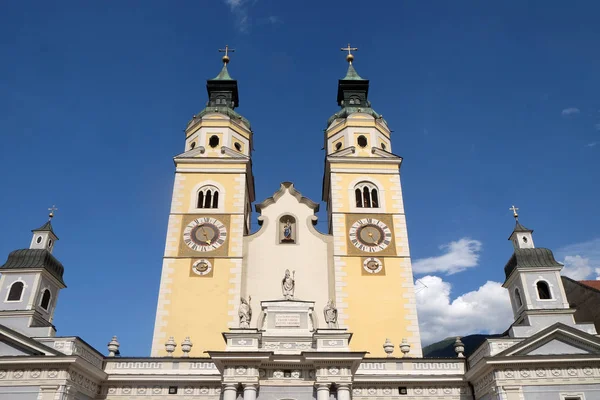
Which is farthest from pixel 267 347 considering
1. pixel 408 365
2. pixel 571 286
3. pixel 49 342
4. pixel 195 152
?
pixel 571 286

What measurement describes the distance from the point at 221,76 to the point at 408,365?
26489 mm

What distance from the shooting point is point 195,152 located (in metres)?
33.9

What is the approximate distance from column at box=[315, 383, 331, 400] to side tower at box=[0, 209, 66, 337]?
1266cm

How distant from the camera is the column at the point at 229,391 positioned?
21.3 m

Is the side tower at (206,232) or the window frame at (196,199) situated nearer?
the side tower at (206,232)

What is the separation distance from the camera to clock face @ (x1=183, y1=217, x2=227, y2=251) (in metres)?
30.2

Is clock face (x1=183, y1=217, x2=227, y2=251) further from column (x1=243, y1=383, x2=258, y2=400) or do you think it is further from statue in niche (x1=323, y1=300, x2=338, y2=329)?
column (x1=243, y1=383, x2=258, y2=400)

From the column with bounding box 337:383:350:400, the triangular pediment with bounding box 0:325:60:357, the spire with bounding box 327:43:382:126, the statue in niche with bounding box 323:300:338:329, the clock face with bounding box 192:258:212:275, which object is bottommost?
the column with bounding box 337:383:350:400

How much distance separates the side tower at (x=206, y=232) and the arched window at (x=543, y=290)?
1550cm

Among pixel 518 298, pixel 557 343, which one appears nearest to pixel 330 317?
pixel 557 343

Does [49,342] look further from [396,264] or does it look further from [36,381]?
[396,264]

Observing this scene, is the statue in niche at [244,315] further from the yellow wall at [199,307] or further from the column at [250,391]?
the yellow wall at [199,307]

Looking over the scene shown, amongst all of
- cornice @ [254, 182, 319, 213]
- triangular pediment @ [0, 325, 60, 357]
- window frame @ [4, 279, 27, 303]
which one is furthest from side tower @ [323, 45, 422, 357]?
window frame @ [4, 279, 27, 303]

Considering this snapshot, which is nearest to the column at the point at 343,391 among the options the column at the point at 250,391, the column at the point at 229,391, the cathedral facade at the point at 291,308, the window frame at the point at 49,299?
the cathedral facade at the point at 291,308
